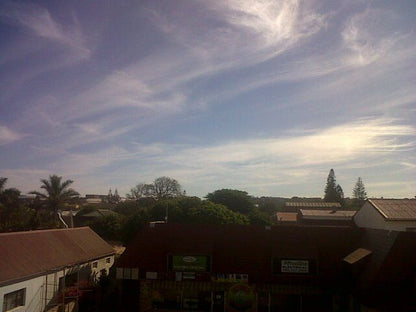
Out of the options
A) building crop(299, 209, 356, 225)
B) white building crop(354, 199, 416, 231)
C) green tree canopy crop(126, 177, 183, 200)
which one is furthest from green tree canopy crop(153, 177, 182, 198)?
white building crop(354, 199, 416, 231)

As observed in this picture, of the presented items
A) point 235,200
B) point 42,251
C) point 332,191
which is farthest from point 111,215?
point 332,191

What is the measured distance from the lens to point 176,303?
22.4 m

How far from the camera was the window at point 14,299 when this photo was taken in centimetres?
1936

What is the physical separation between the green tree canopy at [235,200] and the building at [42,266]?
34298mm

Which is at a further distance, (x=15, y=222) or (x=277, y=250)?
(x=15, y=222)

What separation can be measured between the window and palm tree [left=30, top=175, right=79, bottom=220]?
97.1 ft

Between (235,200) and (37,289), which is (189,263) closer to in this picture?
(37,289)

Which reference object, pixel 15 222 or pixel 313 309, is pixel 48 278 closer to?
pixel 313 309

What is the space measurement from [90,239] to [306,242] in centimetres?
1872

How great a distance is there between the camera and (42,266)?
23.1 metres

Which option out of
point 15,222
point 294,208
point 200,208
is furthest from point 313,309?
point 294,208

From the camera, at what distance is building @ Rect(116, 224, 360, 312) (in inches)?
868

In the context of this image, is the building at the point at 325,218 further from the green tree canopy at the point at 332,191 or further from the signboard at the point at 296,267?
the green tree canopy at the point at 332,191

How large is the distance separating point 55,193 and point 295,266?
1404 inches
